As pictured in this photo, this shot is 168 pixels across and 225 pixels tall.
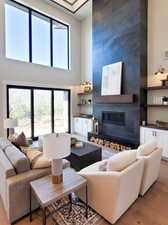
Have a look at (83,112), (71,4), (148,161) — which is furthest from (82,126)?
(71,4)

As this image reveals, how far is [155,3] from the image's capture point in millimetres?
4582

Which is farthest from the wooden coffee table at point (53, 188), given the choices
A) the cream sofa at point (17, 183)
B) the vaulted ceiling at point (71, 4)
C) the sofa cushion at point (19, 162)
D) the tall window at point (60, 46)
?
the vaulted ceiling at point (71, 4)

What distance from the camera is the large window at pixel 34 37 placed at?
5359 mm

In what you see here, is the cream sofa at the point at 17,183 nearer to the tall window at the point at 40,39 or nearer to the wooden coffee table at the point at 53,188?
the wooden coffee table at the point at 53,188

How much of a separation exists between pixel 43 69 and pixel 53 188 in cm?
537

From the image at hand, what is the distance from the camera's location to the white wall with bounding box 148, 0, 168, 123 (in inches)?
174

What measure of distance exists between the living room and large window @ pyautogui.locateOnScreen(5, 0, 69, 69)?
0.04 metres

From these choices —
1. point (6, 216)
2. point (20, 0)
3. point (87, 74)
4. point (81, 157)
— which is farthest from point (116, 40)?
point (6, 216)

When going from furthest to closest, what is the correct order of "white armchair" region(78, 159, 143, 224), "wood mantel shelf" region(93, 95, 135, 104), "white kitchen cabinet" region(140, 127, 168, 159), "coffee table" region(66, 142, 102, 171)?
1. "wood mantel shelf" region(93, 95, 135, 104)
2. "white kitchen cabinet" region(140, 127, 168, 159)
3. "coffee table" region(66, 142, 102, 171)
4. "white armchair" region(78, 159, 143, 224)

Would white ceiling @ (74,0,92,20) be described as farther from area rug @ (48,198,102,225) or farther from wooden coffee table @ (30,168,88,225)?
area rug @ (48,198,102,225)

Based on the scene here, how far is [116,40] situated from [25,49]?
347 cm

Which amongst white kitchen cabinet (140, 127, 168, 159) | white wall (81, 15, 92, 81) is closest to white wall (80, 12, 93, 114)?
white wall (81, 15, 92, 81)

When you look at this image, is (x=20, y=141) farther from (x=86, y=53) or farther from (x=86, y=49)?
(x=86, y=49)

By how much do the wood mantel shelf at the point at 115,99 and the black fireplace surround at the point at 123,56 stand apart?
15 centimetres
